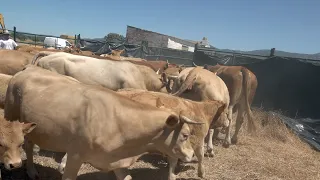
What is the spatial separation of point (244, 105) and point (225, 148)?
48.8 inches

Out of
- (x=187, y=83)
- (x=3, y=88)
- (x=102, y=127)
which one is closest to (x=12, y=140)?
(x=102, y=127)

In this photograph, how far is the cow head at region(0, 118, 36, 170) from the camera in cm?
374

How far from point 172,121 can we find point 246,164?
3.58 meters

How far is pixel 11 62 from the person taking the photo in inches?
277

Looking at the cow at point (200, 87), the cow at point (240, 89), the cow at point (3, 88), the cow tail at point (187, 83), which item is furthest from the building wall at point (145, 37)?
the cow at point (3, 88)

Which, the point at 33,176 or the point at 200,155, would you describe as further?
the point at 200,155

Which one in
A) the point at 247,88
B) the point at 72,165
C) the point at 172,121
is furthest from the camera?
the point at 247,88

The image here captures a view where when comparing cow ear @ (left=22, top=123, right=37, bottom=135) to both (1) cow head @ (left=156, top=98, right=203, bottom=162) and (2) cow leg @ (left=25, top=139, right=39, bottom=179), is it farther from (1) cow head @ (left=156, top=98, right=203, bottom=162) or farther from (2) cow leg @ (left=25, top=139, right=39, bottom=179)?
(1) cow head @ (left=156, top=98, right=203, bottom=162)

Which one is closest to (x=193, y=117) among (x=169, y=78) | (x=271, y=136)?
(x=169, y=78)

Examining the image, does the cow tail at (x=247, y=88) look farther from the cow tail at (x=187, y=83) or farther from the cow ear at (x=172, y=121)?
the cow ear at (x=172, y=121)

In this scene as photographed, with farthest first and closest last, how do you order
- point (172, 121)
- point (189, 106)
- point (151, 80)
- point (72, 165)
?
point (151, 80) < point (189, 106) < point (72, 165) < point (172, 121)

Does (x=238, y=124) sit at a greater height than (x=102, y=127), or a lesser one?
lesser

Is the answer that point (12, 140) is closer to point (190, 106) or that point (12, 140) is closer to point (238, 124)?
point (190, 106)

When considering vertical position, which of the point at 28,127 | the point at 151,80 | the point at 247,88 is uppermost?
the point at 151,80
